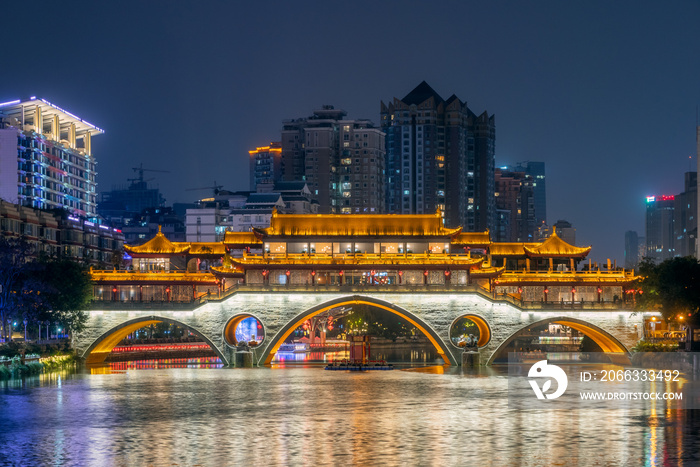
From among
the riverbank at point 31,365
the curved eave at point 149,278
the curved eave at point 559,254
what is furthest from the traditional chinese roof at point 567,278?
the riverbank at point 31,365

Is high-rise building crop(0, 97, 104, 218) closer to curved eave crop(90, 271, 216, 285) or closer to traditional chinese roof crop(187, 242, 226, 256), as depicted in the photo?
traditional chinese roof crop(187, 242, 226, 256)

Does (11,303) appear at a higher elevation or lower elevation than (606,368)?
higher

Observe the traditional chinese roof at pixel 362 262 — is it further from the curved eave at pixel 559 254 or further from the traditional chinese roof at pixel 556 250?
the traditional chinese roof at pixel 556 250

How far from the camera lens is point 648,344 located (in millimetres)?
79250

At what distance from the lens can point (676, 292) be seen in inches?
3110

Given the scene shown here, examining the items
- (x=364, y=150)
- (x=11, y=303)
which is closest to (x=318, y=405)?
(x=11, y=303)

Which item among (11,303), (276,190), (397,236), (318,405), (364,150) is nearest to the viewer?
(318,405)

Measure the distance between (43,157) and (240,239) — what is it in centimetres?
5033

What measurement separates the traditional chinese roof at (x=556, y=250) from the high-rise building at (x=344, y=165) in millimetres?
99457

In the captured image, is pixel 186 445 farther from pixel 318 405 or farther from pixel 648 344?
pixel 648 344

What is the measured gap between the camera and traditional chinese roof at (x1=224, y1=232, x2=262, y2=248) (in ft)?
303

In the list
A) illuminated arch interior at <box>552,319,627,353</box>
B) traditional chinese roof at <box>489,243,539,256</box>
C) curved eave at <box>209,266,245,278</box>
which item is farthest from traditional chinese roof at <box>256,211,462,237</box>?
illuminated arch interior at <box>552,319,627,353</box>

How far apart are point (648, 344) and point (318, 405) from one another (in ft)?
110

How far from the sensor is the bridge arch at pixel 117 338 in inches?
3189
